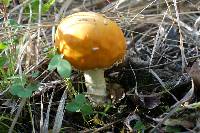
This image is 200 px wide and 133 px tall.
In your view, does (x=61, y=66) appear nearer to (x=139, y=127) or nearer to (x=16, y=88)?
(x=16, y=88)

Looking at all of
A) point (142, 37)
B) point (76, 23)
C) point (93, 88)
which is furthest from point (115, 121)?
point (142, 37)

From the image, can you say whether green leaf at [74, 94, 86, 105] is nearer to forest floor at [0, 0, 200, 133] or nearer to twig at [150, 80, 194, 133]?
forest floor at [0, 0, 200, 133]

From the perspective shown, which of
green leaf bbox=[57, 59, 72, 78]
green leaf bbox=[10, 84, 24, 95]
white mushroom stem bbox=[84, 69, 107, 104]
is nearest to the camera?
green leaf bbox=[57, 59, 72, 78]

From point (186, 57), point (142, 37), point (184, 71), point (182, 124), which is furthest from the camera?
point (142, 37)

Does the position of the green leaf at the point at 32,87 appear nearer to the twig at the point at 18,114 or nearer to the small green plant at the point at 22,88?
the small green plant at the point at 22,88

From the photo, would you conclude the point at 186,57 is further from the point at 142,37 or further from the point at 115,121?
the point at 115,121

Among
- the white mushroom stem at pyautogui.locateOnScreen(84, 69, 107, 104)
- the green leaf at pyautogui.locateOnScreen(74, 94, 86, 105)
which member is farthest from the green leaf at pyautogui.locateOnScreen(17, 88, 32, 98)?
the white mushroom stem at pyautogui.locateOnScreen(84, 69, 107, 104)

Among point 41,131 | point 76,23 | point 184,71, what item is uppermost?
point 76,23
